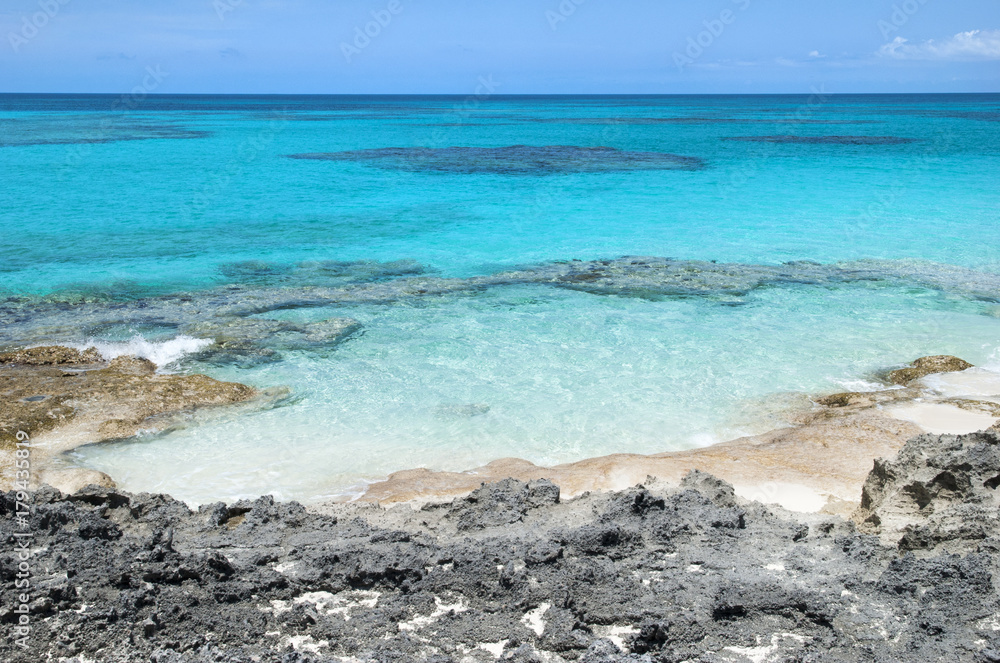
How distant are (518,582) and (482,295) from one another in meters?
9.57

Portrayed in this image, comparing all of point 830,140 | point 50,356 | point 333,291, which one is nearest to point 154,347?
point 50,356

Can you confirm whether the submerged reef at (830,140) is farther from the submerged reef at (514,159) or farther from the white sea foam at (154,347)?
the white sea foam at (154,347)

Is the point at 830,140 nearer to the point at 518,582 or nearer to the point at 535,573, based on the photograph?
the point at 535,573

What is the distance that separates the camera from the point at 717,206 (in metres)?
23.9

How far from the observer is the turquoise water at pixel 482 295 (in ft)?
28.7

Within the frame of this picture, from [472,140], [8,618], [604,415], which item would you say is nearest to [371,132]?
[472,140]

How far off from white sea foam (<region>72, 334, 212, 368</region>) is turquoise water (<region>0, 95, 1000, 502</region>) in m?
0.05

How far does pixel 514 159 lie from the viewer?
36250 millimetres

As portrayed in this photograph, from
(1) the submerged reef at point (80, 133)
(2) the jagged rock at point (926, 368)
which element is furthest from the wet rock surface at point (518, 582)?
(1) the submerged reef at point (80, 133)

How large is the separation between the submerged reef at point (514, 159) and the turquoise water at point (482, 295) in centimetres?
40

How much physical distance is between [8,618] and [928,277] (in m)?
16.2

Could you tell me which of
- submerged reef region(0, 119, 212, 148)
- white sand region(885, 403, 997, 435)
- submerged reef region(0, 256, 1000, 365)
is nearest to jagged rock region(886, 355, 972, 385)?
white sand region(885, 403, 997, 435)

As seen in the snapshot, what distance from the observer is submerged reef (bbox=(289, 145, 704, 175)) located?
32.8 m

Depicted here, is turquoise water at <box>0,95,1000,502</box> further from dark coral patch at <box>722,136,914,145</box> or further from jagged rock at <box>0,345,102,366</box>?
dark coral patch at <box>722,136,914,145</box>
